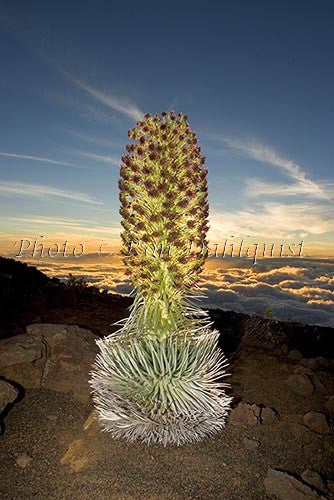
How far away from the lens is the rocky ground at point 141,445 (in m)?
3.75

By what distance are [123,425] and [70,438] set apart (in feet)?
3.40

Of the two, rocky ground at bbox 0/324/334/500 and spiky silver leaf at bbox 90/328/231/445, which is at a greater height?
spiky silver leaf at bbox 90/328/231/445

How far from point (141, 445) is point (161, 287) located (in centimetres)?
163

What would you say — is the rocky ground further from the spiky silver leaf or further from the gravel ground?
the spiky silver leaf

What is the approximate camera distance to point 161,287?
389 centimetres

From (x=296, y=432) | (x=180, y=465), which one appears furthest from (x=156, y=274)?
(x=296, y=432)

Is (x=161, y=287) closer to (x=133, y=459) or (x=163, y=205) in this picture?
(x=163, y=205)

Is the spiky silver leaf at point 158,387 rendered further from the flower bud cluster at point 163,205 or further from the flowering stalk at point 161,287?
the flower bud cluster at point 163,205

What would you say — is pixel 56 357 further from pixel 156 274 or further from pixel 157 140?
pixel 157 140

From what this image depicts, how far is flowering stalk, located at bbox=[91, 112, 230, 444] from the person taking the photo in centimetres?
379

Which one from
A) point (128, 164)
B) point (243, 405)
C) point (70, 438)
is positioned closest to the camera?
point (128, 164)

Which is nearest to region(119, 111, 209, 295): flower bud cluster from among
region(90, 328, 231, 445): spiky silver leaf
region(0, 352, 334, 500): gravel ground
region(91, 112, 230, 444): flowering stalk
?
region(91, 112, 230, 444): flowering stalk

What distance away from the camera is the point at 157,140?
387 centimetres

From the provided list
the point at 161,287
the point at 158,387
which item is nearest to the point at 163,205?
the point at 161,287
